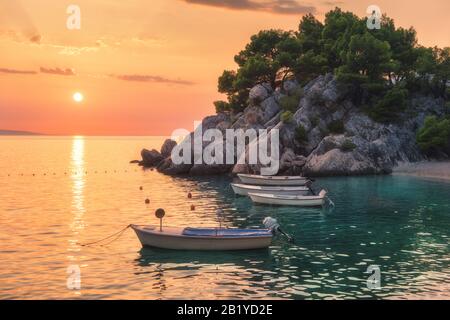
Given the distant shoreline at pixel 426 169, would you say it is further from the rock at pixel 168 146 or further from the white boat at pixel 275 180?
the rock at pixel 168 146

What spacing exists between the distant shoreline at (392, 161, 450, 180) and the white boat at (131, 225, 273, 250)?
52.7 meters

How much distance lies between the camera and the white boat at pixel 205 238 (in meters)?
32.6

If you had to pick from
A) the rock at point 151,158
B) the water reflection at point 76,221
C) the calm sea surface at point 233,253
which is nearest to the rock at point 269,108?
the rock at point 151,158

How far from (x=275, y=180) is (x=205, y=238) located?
131ft

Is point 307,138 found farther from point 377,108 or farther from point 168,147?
point 168,147

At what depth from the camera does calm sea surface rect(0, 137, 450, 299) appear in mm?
26000

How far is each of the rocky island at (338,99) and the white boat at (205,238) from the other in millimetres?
49568

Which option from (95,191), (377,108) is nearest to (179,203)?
(95,191)

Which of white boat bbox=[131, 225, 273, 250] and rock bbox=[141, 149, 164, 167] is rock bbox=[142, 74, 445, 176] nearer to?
rock bbox=[141, 149, 164, 167]

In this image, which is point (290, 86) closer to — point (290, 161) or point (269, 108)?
point (269, 108)

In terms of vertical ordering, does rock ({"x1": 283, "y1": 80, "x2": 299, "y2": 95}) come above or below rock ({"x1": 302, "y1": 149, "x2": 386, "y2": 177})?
above

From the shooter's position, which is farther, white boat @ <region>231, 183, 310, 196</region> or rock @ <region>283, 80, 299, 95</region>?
rock @ <region>283, 80, 299, 95</region>

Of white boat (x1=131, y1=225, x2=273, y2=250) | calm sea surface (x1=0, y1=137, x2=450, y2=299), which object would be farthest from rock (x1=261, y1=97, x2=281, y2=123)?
white boat (x1=131, y1=225, x2=273, y2=250)
